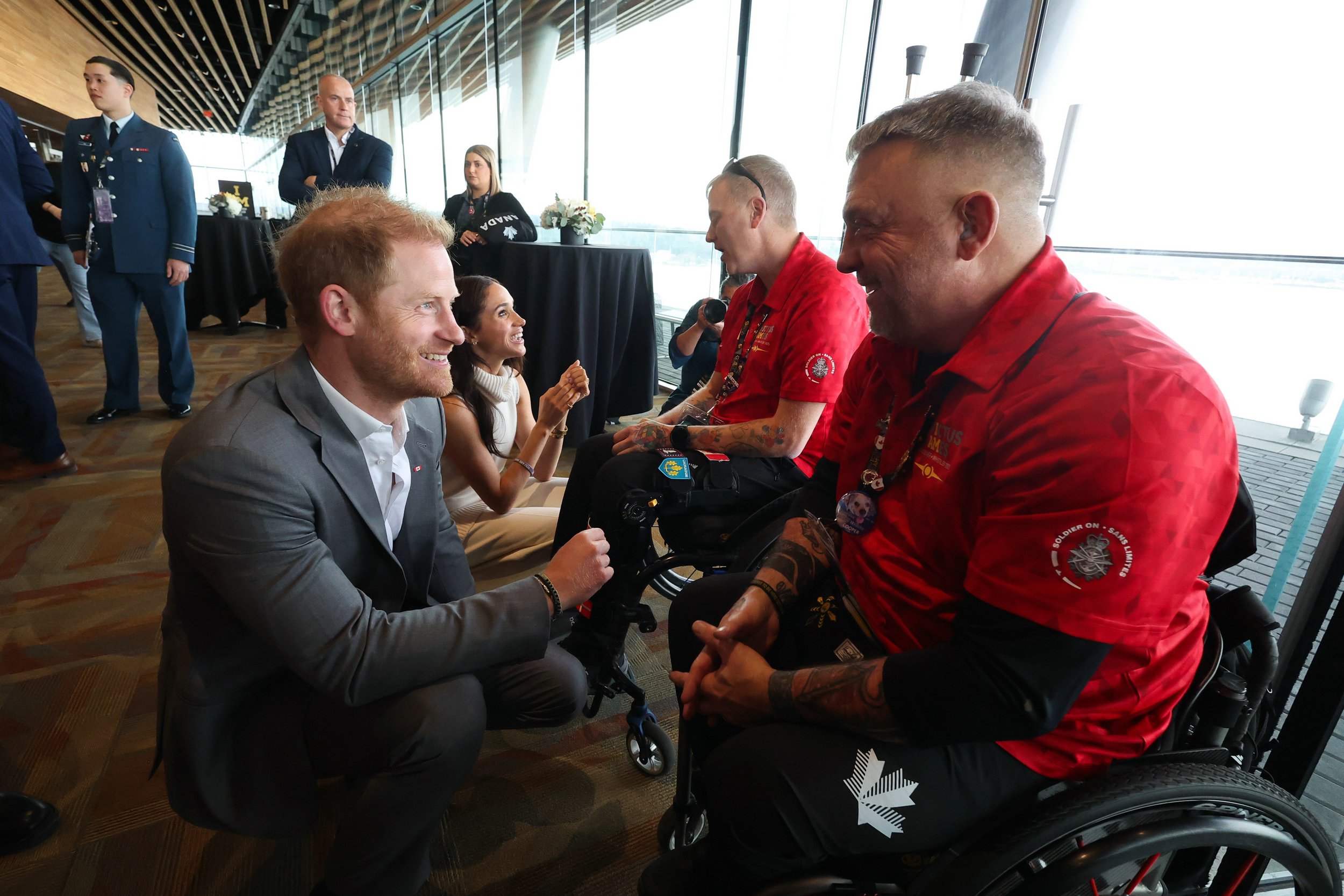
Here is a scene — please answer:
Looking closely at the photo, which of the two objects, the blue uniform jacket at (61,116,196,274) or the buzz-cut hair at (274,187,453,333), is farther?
the blue uniform jacket at (61,116,196,274)

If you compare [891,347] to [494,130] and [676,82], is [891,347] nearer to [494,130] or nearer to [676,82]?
[676,82]

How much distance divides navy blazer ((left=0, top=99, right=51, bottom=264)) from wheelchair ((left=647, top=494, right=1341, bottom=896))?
3788 mm

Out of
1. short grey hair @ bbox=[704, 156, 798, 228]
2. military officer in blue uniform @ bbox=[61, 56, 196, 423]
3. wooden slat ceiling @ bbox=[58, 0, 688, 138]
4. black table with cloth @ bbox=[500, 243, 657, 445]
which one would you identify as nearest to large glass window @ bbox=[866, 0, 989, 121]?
short grey hair @ bbox=[704, 156, 798, 228]

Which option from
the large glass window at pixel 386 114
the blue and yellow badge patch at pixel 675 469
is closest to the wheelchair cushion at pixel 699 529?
the blue and yellow badge patch at pixel 675 469

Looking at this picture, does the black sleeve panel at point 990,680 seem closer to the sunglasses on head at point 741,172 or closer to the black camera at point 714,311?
the sunglasses on head at point 741,172

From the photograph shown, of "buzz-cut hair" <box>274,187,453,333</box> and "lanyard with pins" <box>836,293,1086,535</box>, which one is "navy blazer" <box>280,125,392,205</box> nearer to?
"buzz-cut hair" <box>274,187,453,333</box>

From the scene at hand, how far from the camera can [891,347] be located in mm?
1134

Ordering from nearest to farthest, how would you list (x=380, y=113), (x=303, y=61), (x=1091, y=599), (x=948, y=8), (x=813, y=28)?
1. (x=1091, y=599)
2. (x=948, y=8)
3. (x=813, y=28)
4. (x=380, y=113)
5. (x=303, y=61)

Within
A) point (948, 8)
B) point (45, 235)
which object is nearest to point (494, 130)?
point (45, 235)

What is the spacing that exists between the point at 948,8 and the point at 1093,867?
9.35ft

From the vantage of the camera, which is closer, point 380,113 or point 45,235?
point 45,235

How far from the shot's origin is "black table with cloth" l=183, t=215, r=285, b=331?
6211 mm

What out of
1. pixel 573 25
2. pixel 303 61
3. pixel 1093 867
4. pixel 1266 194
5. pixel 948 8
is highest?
pixel 303 61

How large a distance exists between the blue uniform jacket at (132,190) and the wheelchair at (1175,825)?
428 centimetres
